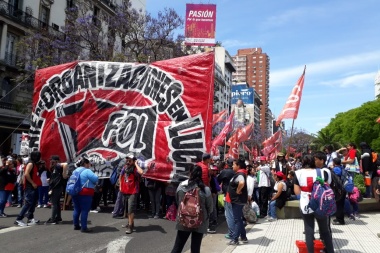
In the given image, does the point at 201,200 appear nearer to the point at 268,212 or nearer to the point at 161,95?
the point at 161,95

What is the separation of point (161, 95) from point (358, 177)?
7045 millimetres

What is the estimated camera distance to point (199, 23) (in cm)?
2461

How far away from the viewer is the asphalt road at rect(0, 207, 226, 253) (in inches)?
248

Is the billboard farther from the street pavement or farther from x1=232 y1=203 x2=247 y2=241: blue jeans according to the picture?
x1=232 y1=203 x2=247 y2=241: blue jeans

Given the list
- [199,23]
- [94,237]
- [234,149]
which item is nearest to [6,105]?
[199,23]

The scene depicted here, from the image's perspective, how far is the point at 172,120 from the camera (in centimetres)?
884

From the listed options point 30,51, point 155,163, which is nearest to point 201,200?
point 155,163

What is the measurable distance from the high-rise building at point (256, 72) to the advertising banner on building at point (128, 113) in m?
143

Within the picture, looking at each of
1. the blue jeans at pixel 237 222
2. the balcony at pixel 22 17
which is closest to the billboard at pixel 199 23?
the balcony at pixel 22 17

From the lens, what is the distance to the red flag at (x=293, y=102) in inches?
377

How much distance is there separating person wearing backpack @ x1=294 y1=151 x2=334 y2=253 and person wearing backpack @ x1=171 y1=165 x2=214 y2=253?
1.55 metres

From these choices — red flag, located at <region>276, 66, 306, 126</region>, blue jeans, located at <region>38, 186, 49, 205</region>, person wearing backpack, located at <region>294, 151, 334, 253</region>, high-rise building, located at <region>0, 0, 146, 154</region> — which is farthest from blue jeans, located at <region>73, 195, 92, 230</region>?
high-rise building, located at <region>0, 0, 146, 154</region>

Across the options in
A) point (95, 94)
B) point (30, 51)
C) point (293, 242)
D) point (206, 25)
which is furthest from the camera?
point (206, 25)

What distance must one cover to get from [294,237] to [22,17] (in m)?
27.3
